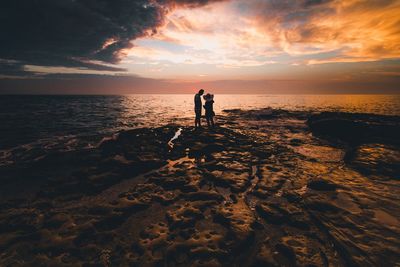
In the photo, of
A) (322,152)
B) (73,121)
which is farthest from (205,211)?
(73,121)

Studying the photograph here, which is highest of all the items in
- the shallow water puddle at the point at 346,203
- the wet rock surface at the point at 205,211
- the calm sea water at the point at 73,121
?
the calm sea water at the point at 73,121

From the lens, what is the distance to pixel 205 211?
516cm

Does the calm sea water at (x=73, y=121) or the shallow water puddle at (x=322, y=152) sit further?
the calm sea water at (x=73, y=121)

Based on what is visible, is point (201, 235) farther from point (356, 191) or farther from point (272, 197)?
point (356, 191)

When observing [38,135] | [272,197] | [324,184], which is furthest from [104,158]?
[38,135]

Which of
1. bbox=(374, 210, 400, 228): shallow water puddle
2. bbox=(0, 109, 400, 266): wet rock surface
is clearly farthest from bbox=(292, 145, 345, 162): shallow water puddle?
bbox=(374, 210, 400, 228): shallow water puddle

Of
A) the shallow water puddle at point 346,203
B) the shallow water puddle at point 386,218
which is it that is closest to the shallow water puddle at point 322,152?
the shallow water puddle at point 346,203

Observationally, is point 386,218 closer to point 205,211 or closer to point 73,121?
point 205,211

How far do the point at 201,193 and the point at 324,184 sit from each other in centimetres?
387

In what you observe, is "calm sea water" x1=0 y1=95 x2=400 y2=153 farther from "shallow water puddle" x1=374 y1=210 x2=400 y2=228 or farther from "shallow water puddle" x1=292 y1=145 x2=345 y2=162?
"shallow water puddle" x1=374 y1=210 x2=400 y2=228

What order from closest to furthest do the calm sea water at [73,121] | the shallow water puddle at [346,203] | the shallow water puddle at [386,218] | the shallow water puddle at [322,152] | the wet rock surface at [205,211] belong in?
1. the wet rock surface at [205,211]
2. the shallow water puddle at [386,218]
3. the shallow water puddle at [346,203]
4. the shallow water puddle at [322,152]
5. the calm sea water at [73,121]

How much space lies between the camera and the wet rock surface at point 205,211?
3.66 m

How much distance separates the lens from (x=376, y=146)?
9.95 m

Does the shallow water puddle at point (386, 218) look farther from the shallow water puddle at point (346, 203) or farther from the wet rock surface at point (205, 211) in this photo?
the shallow water puddle at point (346, 203)
